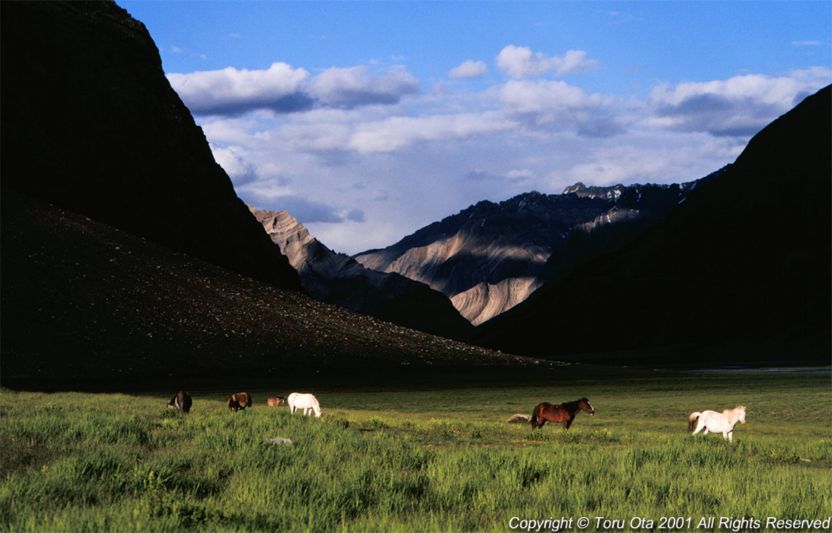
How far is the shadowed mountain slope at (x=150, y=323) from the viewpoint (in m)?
118

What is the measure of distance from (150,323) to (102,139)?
5855 cm

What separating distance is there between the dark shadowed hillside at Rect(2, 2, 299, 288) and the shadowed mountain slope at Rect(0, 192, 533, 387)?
46.3ft

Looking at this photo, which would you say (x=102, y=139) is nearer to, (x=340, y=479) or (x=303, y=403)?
(x=303, y=403)

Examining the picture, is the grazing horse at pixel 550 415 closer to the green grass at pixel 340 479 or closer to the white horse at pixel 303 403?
the green grass at pixel 340 479

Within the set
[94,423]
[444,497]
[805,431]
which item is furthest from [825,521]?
[805,431]

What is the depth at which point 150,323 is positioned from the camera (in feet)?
438

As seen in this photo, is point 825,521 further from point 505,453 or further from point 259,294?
point 259,294

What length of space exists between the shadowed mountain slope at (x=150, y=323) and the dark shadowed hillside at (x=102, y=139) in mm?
14117

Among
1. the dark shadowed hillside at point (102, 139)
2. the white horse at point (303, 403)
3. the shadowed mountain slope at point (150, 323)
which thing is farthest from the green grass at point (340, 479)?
the dark shadowed hillside at point (102, 139)

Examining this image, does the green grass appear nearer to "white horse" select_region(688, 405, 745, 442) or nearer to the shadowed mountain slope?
"white horse" select_region(688, 405, 745, 442)

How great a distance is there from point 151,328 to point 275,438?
114696mm

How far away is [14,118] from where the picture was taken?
167125mm

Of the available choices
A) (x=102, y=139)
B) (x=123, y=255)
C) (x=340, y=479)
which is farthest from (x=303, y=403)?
(x=102, y=139)

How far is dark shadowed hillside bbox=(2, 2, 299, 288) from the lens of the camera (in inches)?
6609
